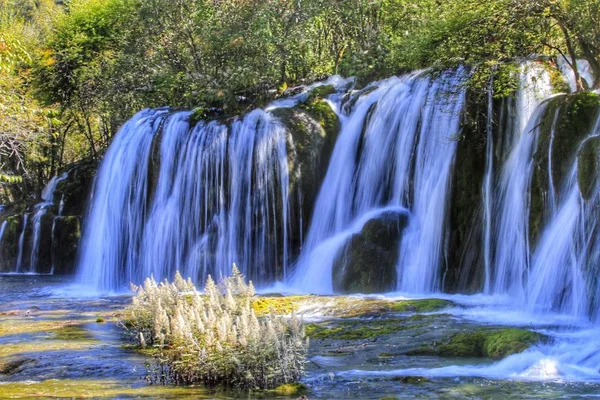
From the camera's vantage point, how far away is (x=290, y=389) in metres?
9.40

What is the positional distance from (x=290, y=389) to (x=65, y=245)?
2456 cm

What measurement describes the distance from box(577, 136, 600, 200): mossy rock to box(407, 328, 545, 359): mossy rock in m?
3.42

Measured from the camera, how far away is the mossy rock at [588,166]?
14078 mm

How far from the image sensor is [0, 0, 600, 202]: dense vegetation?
709 inches

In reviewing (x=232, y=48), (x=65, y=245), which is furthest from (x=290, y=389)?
(x=65, y=245)

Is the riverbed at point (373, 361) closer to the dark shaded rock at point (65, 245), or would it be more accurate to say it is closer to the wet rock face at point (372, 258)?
the wet rock face at point (372, 258)

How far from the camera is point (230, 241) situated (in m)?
23.8

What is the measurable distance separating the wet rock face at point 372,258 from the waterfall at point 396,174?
24 cm

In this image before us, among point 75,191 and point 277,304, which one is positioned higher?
point 75,191

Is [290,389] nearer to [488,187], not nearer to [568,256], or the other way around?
[568,256]

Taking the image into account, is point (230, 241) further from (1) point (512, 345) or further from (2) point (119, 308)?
(1) point (512, 345)

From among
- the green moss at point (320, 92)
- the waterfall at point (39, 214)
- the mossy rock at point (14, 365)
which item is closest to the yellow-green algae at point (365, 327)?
the mossy rock at point (14, 365)

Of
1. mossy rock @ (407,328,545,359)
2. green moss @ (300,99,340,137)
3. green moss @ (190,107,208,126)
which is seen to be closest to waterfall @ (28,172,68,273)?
green moss @ (190,107,208,126)

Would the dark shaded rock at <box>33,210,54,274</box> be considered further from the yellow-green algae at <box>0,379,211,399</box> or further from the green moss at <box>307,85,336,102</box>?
the yellow-green algae at <box>0,379,211,399</box>
